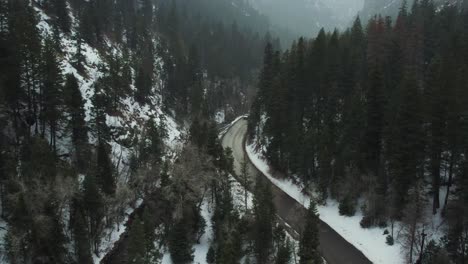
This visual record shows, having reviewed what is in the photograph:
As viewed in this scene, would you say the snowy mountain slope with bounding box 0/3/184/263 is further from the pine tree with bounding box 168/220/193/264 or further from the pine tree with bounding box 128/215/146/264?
the pine tree with bounding box 168/220/193/264

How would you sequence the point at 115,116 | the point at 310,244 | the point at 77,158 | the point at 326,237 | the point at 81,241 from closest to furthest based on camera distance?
the point at 81,241
the point at 310,244
the point at 326,237
the point at 77,158
the point at 115,116

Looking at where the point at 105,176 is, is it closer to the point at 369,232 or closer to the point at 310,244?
the point at 310,244

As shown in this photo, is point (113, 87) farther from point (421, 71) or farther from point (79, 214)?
point (421, 71)

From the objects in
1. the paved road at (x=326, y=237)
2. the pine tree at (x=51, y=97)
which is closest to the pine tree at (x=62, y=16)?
the pine tree at (x=51, y=97)

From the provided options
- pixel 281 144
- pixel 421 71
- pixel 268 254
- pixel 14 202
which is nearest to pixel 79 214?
pixel 14 202

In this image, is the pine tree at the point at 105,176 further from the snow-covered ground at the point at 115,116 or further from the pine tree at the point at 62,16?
the pine tree at the point at 62,16

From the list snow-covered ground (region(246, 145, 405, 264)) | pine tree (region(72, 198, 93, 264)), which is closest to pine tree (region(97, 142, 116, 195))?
pine tree (region(72, 198, 93, 264))

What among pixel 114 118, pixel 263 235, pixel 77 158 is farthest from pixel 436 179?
pixel 114 118
